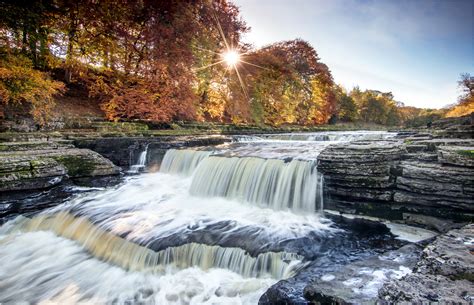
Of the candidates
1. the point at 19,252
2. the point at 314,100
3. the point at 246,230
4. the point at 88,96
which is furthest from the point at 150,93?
the point at 314,100

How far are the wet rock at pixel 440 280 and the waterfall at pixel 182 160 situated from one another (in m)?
6.46

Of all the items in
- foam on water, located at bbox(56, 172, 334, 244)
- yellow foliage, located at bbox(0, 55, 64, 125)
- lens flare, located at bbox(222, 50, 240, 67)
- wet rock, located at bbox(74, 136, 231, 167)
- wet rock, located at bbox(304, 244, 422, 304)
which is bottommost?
foam on water, located at bbox(56, 172, 334, 244)

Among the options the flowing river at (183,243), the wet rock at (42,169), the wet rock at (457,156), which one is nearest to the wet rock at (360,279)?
the flowing river at (183,243)

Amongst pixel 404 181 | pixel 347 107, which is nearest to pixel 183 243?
pixel 404 181

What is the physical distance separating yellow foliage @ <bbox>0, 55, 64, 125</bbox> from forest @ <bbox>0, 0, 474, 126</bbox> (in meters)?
0.03

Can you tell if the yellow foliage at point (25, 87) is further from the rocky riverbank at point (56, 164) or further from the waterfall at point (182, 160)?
the waterfall at point (182, 160)

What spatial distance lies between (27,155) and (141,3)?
33.3 ft

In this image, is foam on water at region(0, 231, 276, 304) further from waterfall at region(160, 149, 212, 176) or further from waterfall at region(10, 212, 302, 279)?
waterfall at region(160, 149, 212, 176)

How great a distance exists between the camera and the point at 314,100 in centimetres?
2492

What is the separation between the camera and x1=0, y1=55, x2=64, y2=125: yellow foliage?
836 centimetres

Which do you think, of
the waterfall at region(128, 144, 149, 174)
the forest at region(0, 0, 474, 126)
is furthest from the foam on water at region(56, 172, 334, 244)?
the forest at region(0, 0, 474, 126)

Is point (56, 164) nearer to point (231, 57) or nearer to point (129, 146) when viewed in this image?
point (129, 146)

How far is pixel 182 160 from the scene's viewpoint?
27.9ft

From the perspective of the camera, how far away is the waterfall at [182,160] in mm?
8180
